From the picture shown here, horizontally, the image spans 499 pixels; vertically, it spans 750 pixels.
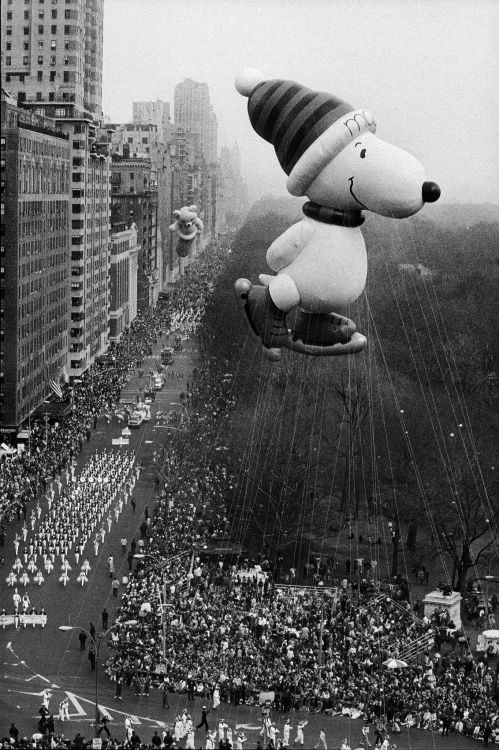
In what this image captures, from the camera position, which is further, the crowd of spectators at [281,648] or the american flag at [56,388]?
the american flag at [56,388]

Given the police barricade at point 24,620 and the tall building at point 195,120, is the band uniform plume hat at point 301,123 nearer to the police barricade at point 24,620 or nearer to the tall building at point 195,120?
the police barricade at point 24,620

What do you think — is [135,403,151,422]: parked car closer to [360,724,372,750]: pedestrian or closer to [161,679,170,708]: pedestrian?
[161,679,170,708]: pedestrian

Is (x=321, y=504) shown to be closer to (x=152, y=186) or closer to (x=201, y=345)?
(x=201, y=345)

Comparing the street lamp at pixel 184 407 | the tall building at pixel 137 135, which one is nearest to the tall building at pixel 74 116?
the street lamp at pixel 184 407

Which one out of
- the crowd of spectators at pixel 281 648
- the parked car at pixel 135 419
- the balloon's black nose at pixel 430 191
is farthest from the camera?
the parked car at pixel 135 419

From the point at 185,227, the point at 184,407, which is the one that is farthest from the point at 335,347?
the point at 184,407
